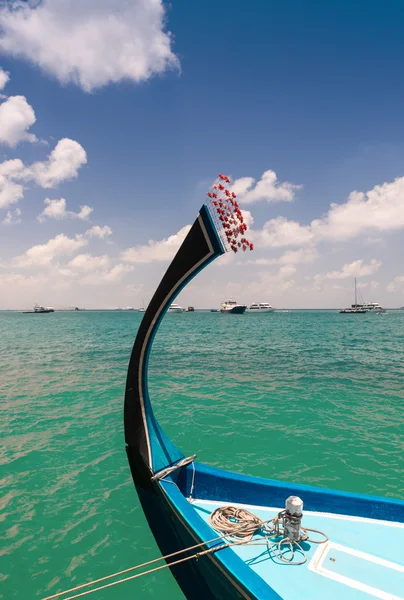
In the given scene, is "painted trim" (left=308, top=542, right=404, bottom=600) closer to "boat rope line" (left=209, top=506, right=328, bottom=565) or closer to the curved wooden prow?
"boat rope line" (left=209, top=506, right=328, bottom=565)

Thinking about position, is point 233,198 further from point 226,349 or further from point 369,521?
point 226,349

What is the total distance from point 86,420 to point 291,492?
433 inches

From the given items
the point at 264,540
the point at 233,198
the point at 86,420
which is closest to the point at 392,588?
the point at 264,540

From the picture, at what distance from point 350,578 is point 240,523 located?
1.74 meters

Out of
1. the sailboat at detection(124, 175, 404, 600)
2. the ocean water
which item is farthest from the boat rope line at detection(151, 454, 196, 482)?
the ocean water

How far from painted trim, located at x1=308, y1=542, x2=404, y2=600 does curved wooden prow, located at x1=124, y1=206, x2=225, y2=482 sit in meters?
3.10

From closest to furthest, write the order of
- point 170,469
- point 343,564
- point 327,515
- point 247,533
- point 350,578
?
point 350,578 < point 343,564 < point 247,533 < point 327,515 < point 170,469

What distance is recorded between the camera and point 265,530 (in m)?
5.74

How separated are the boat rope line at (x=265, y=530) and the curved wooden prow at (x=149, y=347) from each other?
1.55 meters

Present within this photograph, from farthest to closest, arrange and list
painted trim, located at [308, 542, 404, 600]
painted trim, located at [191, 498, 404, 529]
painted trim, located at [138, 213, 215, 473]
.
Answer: painted trim, located at [191, 498, 404, 529] → painted trim, located at [138, 213, 215, 473] → painted trim, located at [308, 542, 404, 600]

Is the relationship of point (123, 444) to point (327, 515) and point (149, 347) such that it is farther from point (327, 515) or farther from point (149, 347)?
point (327, 515)

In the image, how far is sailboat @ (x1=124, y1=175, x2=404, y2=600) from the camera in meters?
4.67

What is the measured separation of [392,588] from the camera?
4602 mm

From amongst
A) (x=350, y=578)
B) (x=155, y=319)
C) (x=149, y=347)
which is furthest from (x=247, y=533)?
→ (x=155, y=319)
